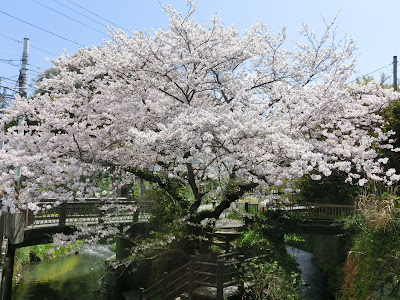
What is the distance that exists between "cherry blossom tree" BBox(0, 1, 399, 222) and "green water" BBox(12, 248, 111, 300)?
23.0 feet

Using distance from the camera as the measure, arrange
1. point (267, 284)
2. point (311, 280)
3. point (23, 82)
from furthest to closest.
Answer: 1. point (311, 280)
2. point (23, 82)
3. point (267, 284)

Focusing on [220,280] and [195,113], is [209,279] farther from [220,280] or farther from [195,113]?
[195,113]

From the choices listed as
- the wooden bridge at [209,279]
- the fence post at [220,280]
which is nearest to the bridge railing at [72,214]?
the wooden bridge at [209,279]

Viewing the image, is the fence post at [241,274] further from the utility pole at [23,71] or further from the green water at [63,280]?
the utility pole at [23,71]

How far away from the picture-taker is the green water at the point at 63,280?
56.3 feet

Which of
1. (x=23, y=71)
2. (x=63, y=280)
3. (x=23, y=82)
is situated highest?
(x=23, y=71)

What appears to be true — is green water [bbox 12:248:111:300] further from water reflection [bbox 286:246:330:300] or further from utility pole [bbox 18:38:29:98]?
water reflection [bbox 286:246:330:300]

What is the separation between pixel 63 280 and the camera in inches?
781

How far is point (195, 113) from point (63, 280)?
14.8 metres

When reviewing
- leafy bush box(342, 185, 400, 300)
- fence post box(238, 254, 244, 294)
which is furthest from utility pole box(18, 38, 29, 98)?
leafy bush box(342, 185, 400, 300)

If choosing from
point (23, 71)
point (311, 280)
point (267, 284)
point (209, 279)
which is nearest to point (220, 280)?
point (209, 279)

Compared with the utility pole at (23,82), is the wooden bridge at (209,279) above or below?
below

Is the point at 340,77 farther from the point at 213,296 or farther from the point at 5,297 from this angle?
the point at 5,297

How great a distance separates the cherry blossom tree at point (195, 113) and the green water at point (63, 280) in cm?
702
